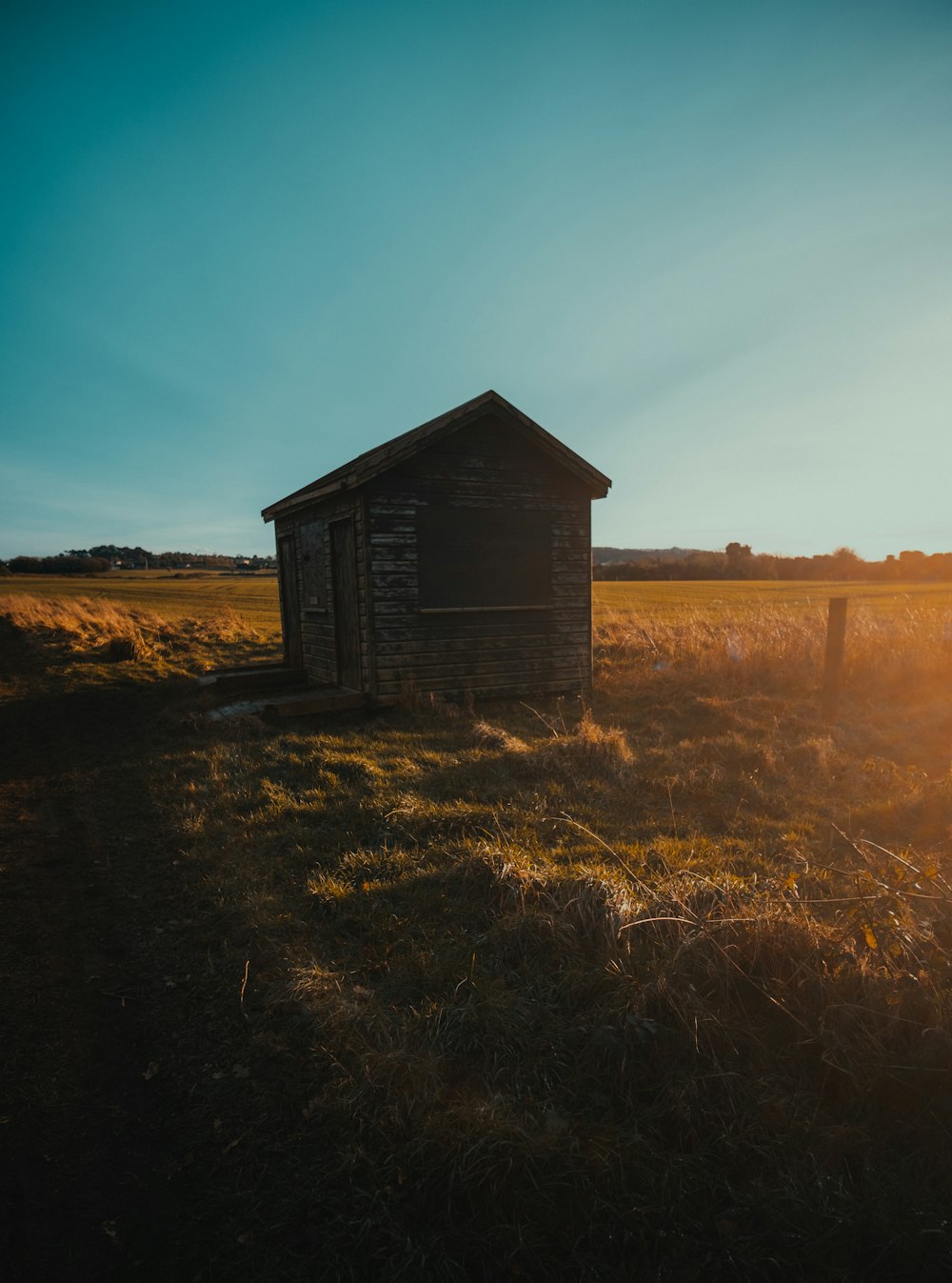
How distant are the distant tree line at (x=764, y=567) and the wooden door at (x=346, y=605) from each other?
6026 centimetres

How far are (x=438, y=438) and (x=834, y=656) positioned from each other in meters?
7.20

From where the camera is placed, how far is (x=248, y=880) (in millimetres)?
4629

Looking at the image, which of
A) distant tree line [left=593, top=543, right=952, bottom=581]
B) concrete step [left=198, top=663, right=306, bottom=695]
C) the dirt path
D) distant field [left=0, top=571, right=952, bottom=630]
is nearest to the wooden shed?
concrete step [left=198, top=663, right=306, bottom=695]

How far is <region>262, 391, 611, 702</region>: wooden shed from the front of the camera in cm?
1045

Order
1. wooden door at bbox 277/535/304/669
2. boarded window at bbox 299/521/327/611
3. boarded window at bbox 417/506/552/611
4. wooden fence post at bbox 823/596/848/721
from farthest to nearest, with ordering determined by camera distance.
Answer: wooden door at bbox 277/535/304/669, boarded window at bbox 299/521/327/611, boarded window at bbox 417/506/552/611, wooden fence post at bbox 823/596/848/721

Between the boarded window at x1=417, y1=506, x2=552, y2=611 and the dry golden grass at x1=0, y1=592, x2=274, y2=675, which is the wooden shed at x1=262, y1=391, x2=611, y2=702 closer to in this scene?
the boarded window at x1=417, y1=506, x2=552, y2=611

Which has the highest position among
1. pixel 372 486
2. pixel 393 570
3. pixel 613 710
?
pixel 372 486

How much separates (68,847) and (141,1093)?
11.1 ft

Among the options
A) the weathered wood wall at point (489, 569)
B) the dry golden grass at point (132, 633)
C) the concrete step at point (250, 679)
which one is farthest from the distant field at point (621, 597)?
the concrete step at point (250, 679)

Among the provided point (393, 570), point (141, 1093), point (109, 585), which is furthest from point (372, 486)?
point (109, 585)

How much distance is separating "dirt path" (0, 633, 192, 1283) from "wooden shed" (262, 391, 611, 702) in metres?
5.85

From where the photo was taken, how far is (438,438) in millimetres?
10375

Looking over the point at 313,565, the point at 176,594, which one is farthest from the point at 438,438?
the point at 176,594

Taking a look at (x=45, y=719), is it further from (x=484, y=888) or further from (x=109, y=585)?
(x=109, y=585)
